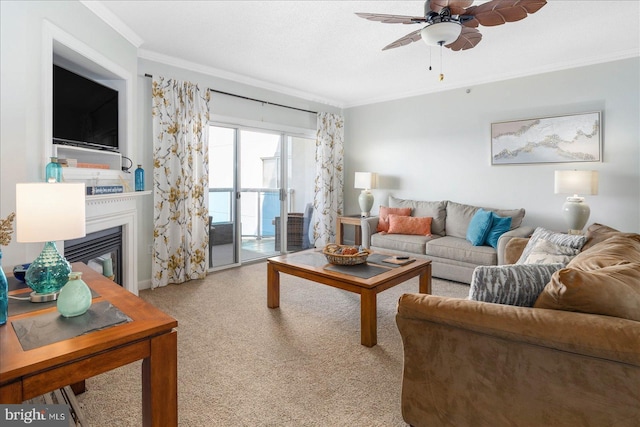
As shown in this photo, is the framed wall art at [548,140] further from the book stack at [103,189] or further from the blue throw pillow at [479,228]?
the book stack at [103,189]

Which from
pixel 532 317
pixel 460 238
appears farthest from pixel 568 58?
pixel 532 317

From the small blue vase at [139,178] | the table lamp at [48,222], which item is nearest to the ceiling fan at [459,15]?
the table lamp at [48,222]

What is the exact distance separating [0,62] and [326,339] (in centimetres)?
266

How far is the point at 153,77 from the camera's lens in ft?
12.4

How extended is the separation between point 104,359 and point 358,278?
1.79 meters

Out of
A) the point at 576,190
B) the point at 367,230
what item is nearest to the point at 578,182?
the point at 576,190

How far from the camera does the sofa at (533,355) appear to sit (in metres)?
1.17

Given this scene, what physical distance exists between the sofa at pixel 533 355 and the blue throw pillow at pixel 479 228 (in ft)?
7.99

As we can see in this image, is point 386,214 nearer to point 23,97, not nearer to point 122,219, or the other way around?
point 122,219

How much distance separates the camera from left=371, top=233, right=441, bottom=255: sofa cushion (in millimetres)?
4348

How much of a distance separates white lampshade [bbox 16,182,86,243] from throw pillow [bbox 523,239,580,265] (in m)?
2.50

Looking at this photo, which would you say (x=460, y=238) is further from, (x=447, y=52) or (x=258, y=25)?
(x=258, y=25)

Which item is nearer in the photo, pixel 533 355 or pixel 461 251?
pixel 533 355

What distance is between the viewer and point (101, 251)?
293 cm
